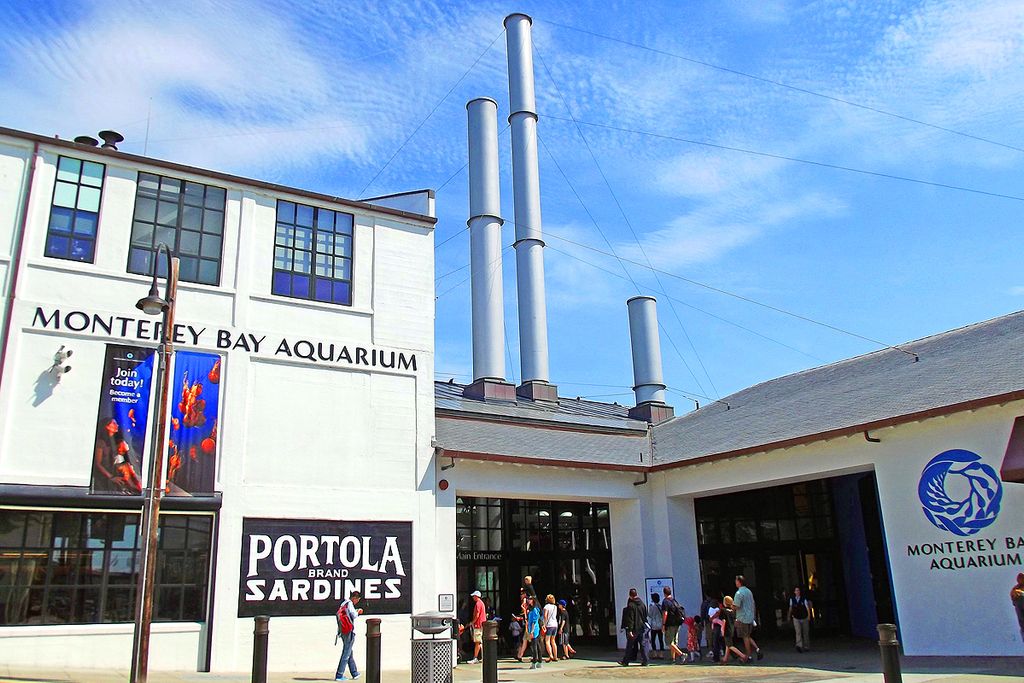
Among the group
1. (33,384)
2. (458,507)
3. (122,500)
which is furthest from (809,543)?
(33,384)

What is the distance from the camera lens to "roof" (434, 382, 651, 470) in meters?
19.3

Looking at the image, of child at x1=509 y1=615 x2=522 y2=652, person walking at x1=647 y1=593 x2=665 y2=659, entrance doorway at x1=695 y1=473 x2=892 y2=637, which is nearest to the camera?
child at x1=509 y1=615 x2=522 y2=652

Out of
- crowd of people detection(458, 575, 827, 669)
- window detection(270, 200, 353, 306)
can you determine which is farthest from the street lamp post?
crowd of people detection(458, 575, 827, 669)

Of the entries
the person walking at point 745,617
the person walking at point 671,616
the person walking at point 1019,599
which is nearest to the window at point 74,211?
the person walking at point 671,616

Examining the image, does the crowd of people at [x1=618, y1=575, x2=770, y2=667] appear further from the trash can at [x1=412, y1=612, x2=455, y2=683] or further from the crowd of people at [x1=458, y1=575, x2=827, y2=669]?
the trash can at [x1=412, y1=612, x2=455, y2=683]

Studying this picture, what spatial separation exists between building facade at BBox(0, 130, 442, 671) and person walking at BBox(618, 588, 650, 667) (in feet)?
13.2

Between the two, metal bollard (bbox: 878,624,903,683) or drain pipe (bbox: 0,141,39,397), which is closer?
metal bollard (bbox: 878,624,903,683)

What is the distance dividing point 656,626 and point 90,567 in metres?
11.8

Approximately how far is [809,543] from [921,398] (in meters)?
6.98

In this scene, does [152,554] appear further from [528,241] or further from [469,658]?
[528,241]

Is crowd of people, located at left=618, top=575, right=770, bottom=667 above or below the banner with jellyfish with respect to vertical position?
below

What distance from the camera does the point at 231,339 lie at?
1656cm

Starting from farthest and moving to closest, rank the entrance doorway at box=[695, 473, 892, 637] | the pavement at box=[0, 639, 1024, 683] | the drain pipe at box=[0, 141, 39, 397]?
the entrance doorway at box=[695, 473, 892, 637] → the drain pipe at box=[0, 141, 39, 397] → the pavement at box=[0, 639, 1024, 683]

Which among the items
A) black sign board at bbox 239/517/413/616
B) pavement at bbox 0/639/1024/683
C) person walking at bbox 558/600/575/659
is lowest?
pavement at bbox 0/639/1024/683
